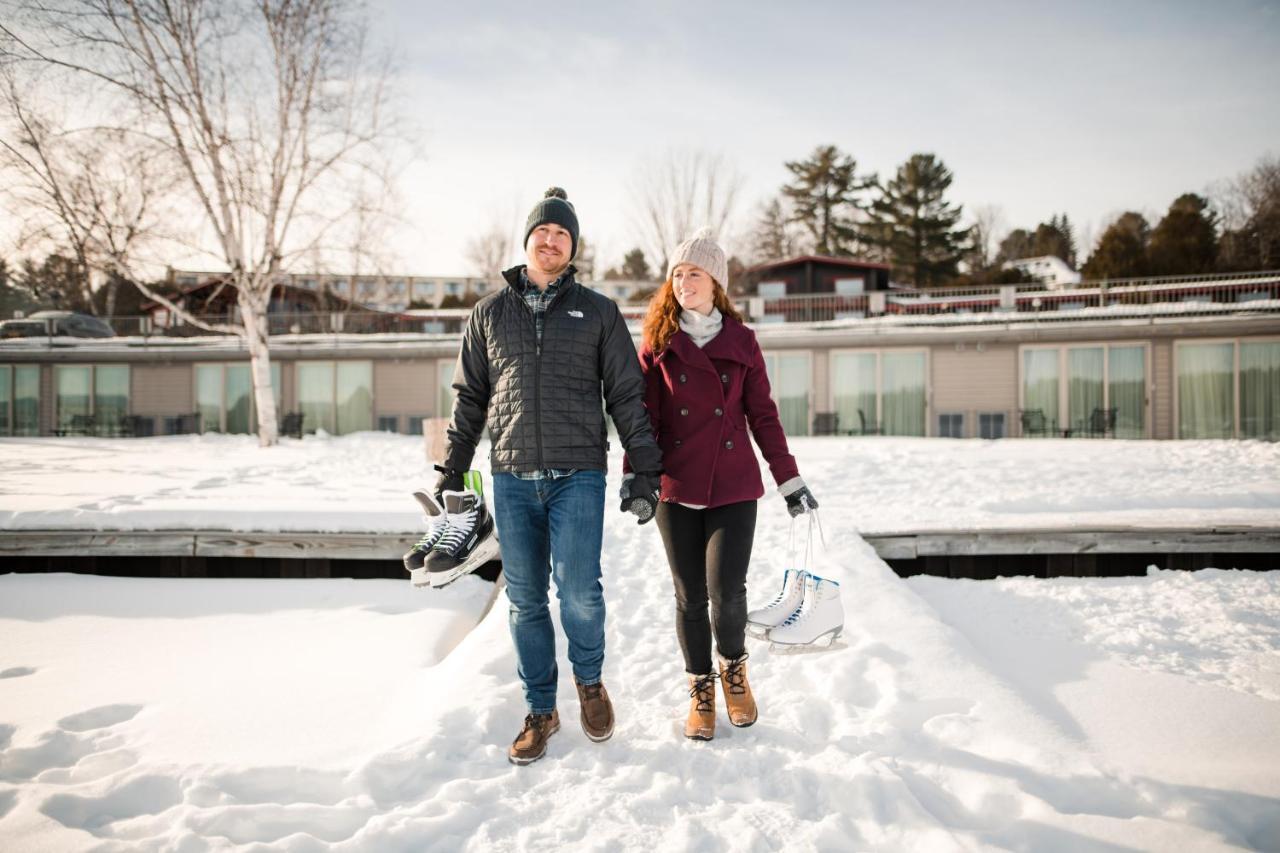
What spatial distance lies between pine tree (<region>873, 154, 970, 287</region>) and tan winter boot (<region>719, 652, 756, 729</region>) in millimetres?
39851

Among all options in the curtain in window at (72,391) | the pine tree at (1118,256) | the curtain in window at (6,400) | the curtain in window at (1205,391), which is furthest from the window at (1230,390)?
the curtain in window at (6,400)

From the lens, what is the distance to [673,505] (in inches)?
111

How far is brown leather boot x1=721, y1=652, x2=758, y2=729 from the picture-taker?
2.83 m

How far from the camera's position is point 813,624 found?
2.81 m

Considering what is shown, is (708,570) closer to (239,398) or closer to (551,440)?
(551,440)

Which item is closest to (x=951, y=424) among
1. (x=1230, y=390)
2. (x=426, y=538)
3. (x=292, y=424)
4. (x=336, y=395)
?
(x=1230, y=390)

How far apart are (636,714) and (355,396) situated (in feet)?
64.2

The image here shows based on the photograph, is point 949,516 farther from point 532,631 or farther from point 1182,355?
point 1182,355

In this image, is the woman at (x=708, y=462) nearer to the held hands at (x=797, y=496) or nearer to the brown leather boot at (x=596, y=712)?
the held hands at (x=797, y=496)

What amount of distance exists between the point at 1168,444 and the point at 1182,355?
230 inches

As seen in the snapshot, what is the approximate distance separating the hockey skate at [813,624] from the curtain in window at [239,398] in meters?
21.5

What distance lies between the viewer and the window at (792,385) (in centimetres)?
1869

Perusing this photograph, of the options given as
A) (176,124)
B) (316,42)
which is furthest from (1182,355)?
(176,124)

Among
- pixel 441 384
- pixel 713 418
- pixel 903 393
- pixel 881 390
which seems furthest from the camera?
pixel 441 384
